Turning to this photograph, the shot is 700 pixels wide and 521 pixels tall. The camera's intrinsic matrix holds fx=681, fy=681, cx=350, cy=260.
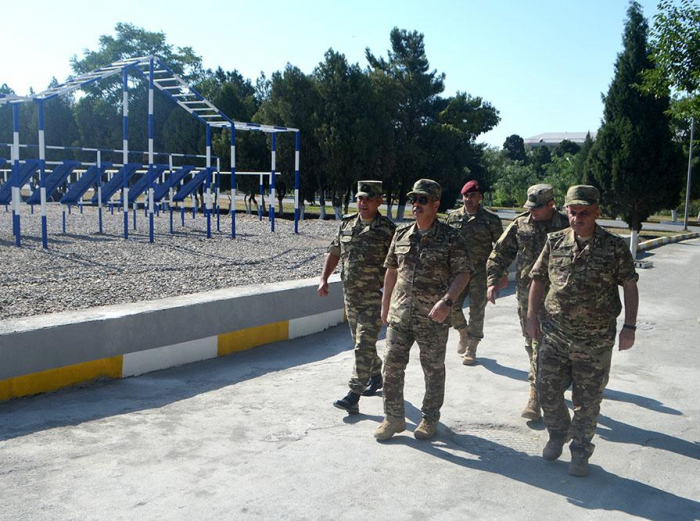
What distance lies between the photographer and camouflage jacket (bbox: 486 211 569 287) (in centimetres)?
538

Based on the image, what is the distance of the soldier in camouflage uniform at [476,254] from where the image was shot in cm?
665

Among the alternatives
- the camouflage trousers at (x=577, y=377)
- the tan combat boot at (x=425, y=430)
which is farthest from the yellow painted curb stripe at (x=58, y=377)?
the camouflage trousers at (x=577, y=377)

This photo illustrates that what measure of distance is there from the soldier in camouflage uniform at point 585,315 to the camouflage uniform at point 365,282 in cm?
141

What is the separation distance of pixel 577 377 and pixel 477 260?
8.98 feet

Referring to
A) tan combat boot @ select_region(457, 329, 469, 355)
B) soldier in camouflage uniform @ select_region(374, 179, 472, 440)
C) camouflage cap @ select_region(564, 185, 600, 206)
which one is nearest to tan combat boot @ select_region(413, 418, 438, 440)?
soldier in camouflage uniform @ select_region(374, 179, 472, 440)

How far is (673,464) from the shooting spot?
4219 millimetres

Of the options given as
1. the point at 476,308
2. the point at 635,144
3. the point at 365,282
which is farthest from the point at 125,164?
the point at 635,144

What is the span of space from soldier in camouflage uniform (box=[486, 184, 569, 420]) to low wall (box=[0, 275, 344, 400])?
262 centimetres

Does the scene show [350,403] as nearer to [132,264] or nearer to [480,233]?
[480,233]

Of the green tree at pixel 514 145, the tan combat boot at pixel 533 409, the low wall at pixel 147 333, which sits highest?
the green tree at pixel 514 145

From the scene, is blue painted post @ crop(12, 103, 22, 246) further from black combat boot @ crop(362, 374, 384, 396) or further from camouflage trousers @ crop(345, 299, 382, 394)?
camouflage trousers @ crop(345, 299, 382, 394)

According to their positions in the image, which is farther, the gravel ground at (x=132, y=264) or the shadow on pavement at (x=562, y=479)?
the gravel ground at (x=132, y=264)

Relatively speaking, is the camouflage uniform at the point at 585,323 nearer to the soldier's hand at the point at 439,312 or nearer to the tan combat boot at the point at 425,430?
the soldier's hand at the point at 439,312

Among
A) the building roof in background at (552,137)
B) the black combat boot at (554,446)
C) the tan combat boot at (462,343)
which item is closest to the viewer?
the black combat boot at (554,446)
